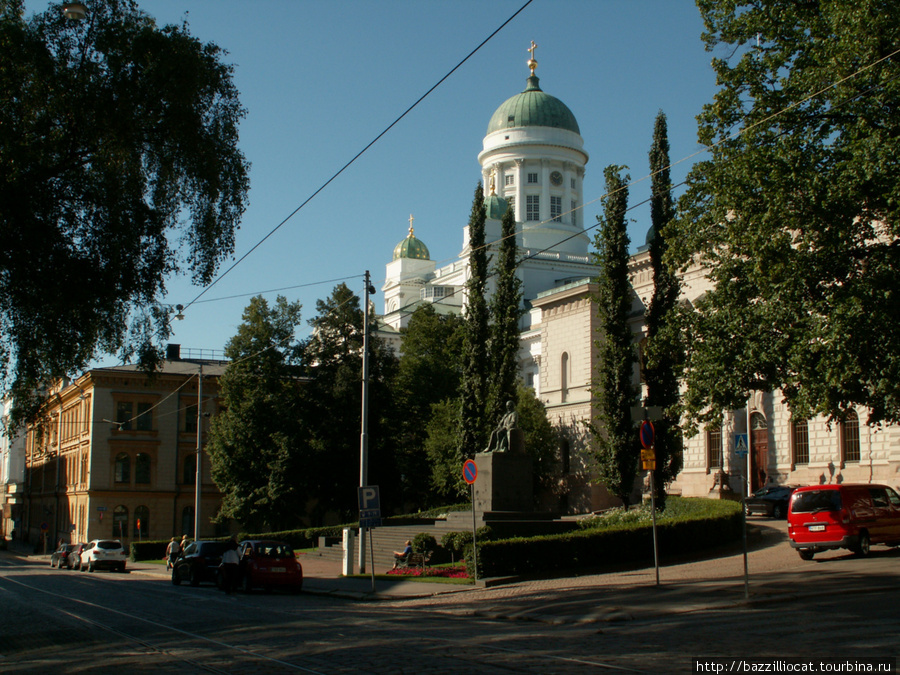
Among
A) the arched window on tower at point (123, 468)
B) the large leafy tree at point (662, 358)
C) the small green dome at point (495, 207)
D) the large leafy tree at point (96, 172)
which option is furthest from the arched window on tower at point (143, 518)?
the large leafy tree at point (96, 172)

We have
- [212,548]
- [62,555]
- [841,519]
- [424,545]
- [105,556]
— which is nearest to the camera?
[841,519]

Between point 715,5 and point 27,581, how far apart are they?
27365 mm

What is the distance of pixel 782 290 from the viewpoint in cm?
2052

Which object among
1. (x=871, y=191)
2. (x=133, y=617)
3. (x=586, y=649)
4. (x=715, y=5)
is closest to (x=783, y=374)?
(x=871, y=191)

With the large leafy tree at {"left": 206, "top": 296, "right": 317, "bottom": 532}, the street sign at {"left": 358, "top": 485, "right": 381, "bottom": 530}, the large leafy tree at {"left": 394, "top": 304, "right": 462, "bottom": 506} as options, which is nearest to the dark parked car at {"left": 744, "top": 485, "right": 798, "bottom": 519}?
the large leafy tree at {"left": 394, "top": 304, "right": 462, "bottom": 506}

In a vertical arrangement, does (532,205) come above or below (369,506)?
above

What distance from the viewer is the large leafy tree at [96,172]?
1350 centimetres

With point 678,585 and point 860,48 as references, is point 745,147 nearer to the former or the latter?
point 860,48

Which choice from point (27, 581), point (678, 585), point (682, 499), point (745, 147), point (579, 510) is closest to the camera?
point (678, 585)

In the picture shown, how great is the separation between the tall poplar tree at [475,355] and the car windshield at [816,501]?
21961 millimetres

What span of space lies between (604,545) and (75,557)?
2781cm

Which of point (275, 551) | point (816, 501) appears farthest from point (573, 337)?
point (275, 551)

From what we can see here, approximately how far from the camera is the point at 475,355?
43.7 metres

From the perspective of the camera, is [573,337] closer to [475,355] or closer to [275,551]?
[475,355]
